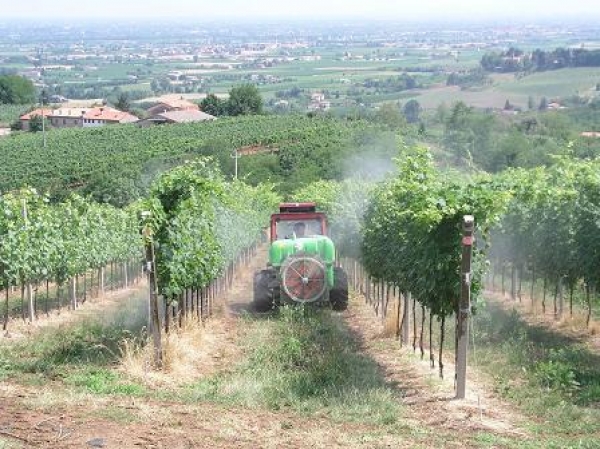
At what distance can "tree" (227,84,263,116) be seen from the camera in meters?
107

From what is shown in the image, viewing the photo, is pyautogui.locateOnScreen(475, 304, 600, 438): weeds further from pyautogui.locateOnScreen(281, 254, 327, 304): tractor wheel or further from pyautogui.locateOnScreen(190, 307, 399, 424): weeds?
pyautogui.locateOnScreen(281, 254, 327, 304): tractor wheel

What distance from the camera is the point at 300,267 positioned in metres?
18.5

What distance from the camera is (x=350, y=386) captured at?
11.6 metres

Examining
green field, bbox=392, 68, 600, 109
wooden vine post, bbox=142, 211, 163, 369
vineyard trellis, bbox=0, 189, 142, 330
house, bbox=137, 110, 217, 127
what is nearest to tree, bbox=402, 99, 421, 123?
green field, bbox=392, 68, 600, 109

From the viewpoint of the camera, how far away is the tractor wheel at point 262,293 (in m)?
19.8

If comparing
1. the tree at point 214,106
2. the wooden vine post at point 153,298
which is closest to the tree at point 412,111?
the tree at point 214,106

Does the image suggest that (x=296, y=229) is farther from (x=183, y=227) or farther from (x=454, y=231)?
(x=454, y=231)

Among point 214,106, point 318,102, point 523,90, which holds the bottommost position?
point 318,102

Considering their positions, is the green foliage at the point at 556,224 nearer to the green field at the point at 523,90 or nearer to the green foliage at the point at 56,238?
the green foliage at the point at 56,238

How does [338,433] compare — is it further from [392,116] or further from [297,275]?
[392,116]

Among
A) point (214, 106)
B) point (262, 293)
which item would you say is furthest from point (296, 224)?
point (214, 106)

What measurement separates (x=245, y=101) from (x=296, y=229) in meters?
88.0

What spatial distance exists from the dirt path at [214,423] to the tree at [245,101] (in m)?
96.5

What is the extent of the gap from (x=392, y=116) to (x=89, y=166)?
36260 mm
